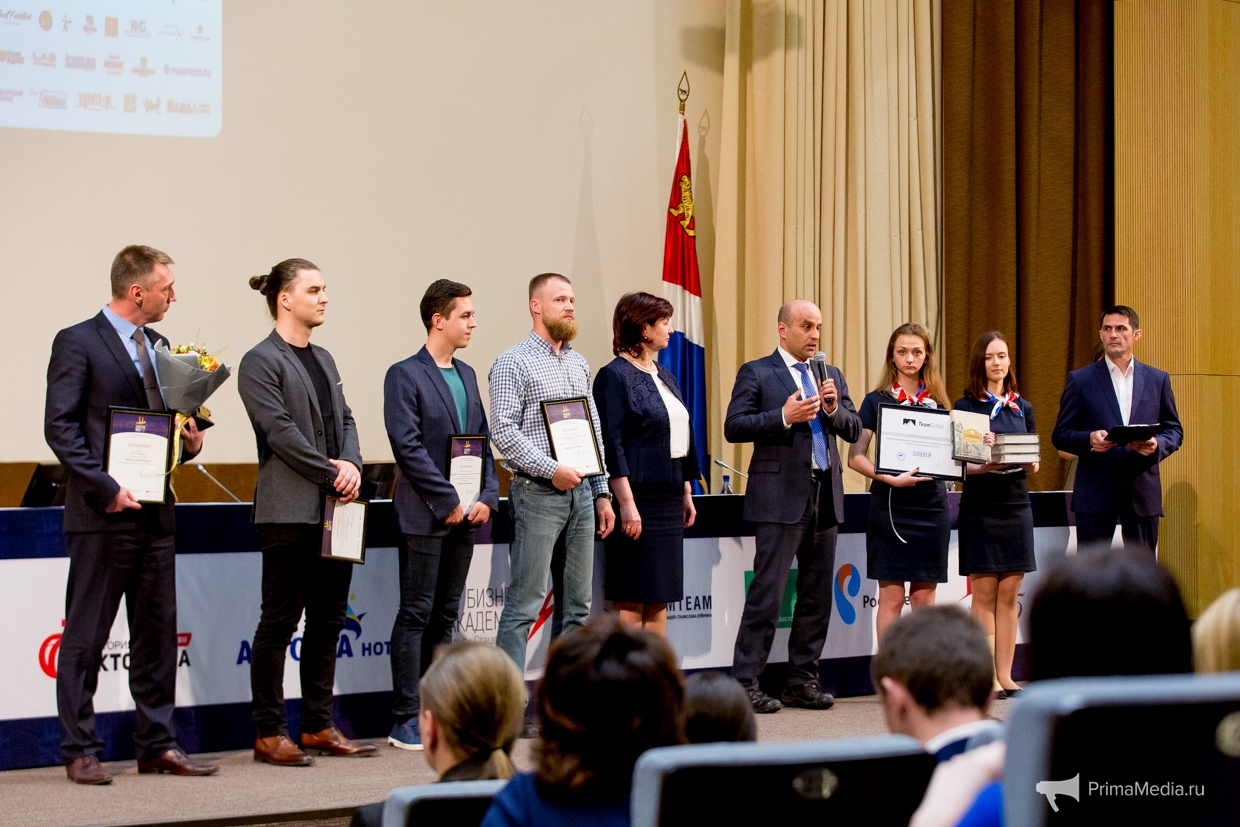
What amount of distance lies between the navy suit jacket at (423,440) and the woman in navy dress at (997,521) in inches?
83.0

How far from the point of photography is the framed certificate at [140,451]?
3.69m

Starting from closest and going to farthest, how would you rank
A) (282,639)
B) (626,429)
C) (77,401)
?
(77,401) < (282,639) < (626,429)

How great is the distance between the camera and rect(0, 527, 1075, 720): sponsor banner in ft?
13.1

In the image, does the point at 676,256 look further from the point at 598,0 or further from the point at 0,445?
the point at 0,445

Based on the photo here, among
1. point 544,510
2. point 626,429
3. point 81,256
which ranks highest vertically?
point 81,256

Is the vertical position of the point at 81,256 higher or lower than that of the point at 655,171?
lower

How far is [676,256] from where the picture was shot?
7227 millimetres

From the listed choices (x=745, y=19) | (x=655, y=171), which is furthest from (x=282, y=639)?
(x=745, y=19)

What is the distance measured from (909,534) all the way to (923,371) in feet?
2.32

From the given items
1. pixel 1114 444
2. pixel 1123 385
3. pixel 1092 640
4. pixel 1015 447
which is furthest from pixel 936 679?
pixel 1123 385

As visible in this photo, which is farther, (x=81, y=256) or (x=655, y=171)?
(x=655, y=171)

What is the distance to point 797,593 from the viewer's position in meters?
5.23

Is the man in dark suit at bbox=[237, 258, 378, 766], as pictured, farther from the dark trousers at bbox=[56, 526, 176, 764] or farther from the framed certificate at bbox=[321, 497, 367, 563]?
the dark trousers at bbox=[56, 526, 176, 764]

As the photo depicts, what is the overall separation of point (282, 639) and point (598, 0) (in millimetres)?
4791
